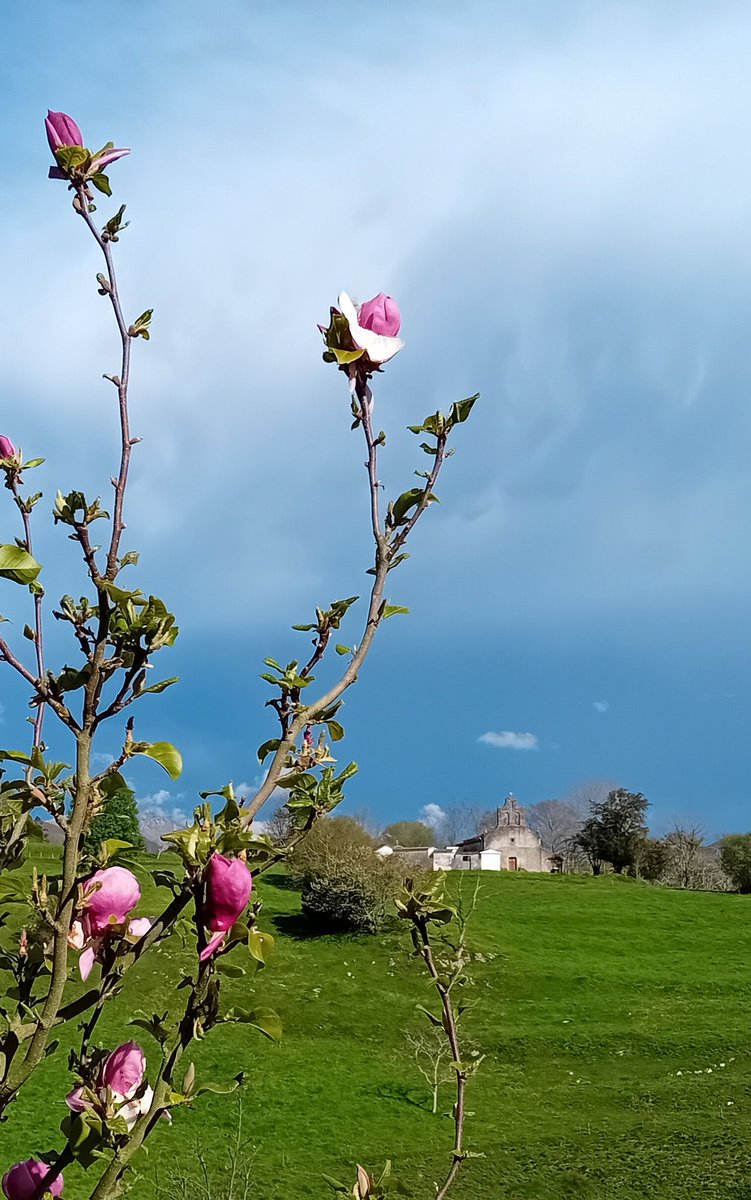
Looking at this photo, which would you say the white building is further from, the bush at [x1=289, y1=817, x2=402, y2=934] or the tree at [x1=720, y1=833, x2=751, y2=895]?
the bush at [x1=289, y1=817, x2=402, y2=934]

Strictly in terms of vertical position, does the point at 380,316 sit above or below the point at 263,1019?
above

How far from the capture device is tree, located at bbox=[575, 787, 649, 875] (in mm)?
24938

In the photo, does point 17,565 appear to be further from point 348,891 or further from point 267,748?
point 348,891

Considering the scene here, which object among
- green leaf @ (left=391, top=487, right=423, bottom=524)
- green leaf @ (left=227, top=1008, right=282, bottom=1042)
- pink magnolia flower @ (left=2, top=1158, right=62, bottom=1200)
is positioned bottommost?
pink magnolia flower @ (left=2, top=1158, right=62, bottom=1200)

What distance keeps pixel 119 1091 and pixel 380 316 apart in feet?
2.07

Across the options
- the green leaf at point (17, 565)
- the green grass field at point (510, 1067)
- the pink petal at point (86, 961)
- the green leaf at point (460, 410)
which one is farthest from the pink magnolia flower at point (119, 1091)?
the green grass field at point (510, 1067)


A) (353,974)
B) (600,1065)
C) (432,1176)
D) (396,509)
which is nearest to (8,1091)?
(396,509)

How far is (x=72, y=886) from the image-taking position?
0.68 m

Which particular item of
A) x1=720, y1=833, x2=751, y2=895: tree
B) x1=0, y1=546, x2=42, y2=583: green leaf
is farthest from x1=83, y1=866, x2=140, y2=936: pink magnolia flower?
x1=720, y1=833, x2=751, y2=895: tree

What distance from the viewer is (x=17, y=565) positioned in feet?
2.12

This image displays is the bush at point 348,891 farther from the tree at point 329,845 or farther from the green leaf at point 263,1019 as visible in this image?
the green leaf at point 263,1019

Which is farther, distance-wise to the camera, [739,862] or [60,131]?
[739,862]

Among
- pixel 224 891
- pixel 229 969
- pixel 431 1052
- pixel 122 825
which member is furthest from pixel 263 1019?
pixel 122 825

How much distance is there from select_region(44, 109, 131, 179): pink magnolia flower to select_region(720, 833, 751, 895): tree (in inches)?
931
